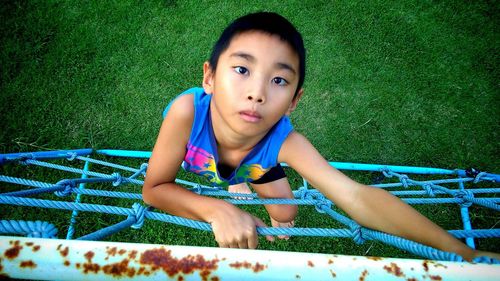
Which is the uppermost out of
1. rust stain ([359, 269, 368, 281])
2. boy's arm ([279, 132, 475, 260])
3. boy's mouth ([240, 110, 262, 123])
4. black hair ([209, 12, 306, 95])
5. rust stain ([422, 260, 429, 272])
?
black hair ([209, 12, 306, 95])

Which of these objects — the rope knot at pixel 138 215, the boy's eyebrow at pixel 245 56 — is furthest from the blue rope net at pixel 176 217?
the boy's eyebrow at pixel 245 56

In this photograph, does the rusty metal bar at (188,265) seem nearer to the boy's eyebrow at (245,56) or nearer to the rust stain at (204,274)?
the rust stain at (204,274)

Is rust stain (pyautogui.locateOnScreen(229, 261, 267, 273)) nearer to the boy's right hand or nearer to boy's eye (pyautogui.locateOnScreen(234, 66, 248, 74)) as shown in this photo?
the boy's right hand

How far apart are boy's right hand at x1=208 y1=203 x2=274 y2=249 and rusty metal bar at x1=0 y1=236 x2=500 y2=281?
36cm

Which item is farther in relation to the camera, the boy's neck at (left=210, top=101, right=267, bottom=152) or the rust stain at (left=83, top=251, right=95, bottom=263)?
the boy's neck at (left=210, top=101, right=267, bottom=152)

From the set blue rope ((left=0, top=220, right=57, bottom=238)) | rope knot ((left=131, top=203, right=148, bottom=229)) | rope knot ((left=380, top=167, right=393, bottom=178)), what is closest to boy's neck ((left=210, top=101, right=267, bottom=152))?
rope knot ((left=131, top=203, right=148, bottom=229))

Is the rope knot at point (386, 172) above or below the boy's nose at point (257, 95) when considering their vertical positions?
above

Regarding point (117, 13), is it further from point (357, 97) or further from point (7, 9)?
point (357, 97)

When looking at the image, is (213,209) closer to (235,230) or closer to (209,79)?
(235,230)

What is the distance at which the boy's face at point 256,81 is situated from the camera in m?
0.76

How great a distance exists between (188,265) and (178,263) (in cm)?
1

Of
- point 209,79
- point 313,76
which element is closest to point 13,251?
point 209,79

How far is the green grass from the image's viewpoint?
182cm

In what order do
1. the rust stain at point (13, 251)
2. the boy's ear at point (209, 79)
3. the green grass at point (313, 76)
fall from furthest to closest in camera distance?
the green grass at point (313, 76) < the boy's ear at point (209, 79) < the rust stain at point (13, 251)
